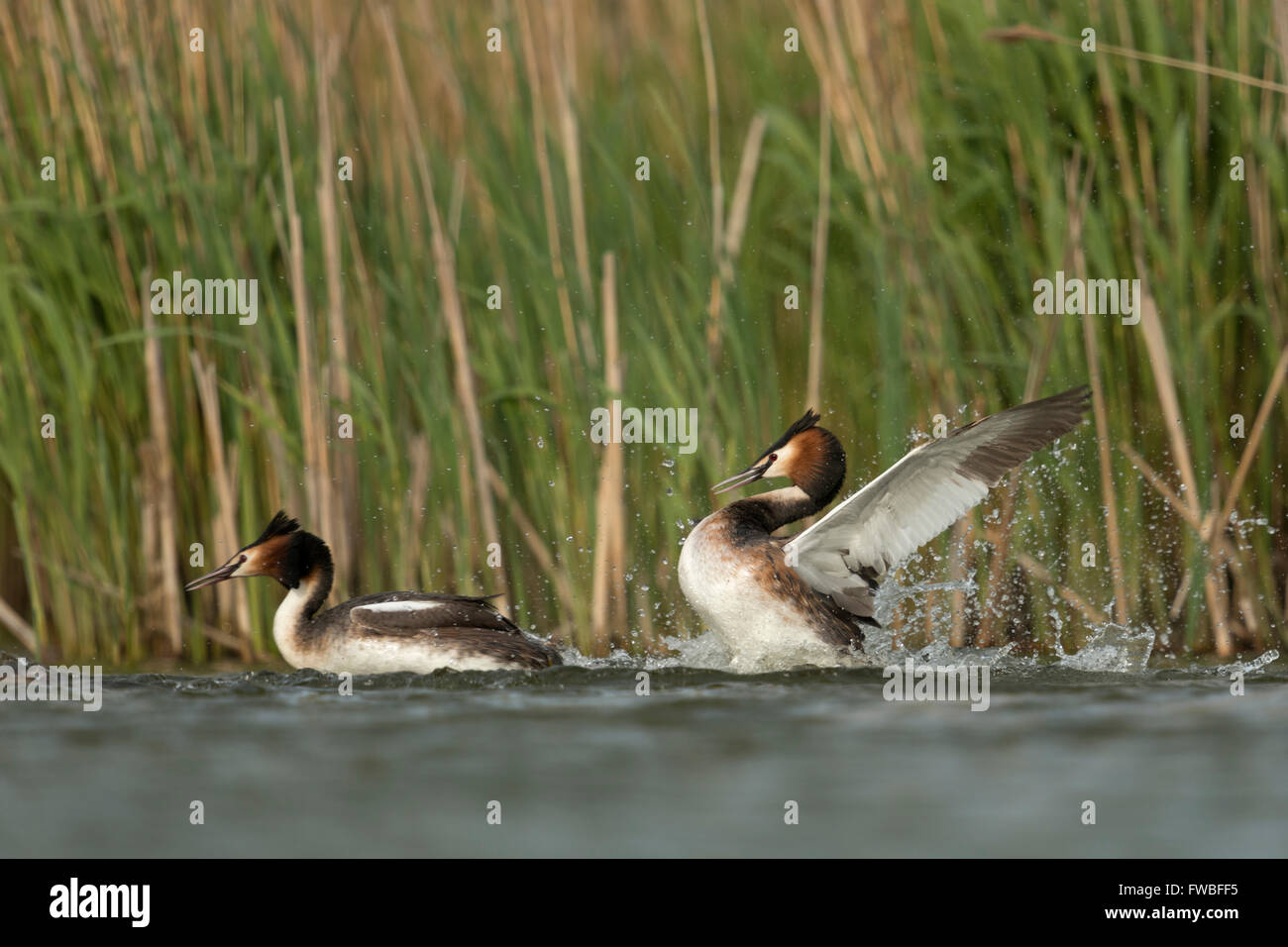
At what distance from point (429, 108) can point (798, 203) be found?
1.79 m

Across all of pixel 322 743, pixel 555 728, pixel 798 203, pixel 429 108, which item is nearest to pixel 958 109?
pixel 798 203

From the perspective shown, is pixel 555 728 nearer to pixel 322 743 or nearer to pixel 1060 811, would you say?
pixel 322 743

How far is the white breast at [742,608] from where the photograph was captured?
294 inches

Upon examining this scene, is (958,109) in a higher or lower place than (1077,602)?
higher

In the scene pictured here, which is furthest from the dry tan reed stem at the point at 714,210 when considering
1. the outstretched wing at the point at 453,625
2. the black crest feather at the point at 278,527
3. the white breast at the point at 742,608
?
the black crest feather at the point at 278,527

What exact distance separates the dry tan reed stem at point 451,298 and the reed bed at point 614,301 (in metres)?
0.02

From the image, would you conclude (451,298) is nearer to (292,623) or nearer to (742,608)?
(292,623)

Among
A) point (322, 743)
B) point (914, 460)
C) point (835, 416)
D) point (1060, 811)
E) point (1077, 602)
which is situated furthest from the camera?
point (835, 416)

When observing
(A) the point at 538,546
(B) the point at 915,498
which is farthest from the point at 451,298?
(B) the point at 915,498

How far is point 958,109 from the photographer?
26.0ft

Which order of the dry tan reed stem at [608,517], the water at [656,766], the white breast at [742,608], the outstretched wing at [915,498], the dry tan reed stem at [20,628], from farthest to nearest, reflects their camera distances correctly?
the dry tan reed stem at [20,628] → the dry tan reed stem at [608,517] → the white breast at [742,608] → the outstretched wing at [915,498] → the water at [656,766]

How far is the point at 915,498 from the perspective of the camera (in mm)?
7488

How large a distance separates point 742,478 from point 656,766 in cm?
223

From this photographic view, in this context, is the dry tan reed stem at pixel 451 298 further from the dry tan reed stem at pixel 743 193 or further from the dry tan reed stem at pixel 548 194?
the dry tan reed stem at pixel 743 193
